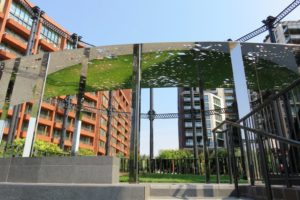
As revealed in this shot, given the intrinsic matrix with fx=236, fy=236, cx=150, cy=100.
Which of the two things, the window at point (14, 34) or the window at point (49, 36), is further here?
the window at point (49, 36)

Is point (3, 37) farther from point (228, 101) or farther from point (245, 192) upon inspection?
point (228, 101)

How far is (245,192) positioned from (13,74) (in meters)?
9.29

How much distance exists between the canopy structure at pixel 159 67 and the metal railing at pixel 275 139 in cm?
336

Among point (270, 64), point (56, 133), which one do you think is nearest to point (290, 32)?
point (270, 64)

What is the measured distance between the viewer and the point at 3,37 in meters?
32.7

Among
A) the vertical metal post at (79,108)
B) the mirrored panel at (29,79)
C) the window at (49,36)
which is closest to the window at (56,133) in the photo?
the window at (49,36)

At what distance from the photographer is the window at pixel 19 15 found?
3459 centimetres

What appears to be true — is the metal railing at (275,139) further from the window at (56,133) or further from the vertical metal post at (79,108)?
the window at (56,133)

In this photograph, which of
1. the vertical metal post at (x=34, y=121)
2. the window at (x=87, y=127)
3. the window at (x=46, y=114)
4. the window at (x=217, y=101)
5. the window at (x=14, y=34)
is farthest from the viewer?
the window at (x=217, y=101)

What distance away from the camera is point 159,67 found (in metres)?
8.80

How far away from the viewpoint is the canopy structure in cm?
745

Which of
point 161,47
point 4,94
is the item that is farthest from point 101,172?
point 4,94

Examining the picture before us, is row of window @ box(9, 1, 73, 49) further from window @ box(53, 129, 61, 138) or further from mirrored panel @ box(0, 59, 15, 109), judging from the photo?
mirrored panel @ box(0, 59, 15, 109)

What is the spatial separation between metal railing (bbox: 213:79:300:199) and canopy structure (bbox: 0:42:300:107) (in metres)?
3.36
